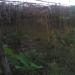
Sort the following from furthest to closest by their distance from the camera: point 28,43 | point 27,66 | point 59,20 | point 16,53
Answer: point 59,20
point 28,43
point 16,53
point 27,66

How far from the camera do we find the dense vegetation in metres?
6.19

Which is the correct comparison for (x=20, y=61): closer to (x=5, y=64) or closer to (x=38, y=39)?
(x=5, y=64)

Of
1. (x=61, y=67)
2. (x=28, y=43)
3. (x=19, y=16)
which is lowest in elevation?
(x=61, y=67)

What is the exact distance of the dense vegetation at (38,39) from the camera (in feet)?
20.3

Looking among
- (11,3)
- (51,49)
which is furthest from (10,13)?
(51,49)

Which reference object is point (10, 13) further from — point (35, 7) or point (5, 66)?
point (5, 66)

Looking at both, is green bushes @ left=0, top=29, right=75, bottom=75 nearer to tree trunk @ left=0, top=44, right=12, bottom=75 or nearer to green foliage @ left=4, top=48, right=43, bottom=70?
green foliage @ left=4, top=48, right=43, bottom=70

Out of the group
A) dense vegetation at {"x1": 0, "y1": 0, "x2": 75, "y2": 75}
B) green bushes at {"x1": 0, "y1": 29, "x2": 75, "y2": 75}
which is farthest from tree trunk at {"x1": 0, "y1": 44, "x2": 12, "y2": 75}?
green bushes at {"x1": 0, "y1": 29, "x2": 75, "y2": 75}

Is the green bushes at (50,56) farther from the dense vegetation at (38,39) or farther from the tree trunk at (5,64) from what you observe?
the tree trunk at (5,64)

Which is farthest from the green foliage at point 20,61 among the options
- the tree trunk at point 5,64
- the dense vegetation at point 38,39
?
the tree trunk at point 5,64

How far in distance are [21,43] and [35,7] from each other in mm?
964

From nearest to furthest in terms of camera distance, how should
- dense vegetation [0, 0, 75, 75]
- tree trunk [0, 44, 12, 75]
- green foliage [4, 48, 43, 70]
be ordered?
1. tree trunk [0, 44, 12, 75]
2. green foliage [4, 48, 43, 70]
3. dense vegetation [0, 0, 75, 75]

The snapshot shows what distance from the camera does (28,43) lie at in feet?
22.9

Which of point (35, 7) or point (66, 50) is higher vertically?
point (35, 7)
